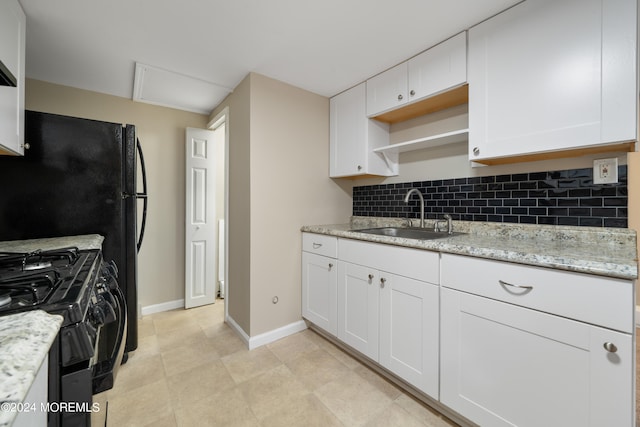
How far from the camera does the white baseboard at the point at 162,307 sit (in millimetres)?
2662

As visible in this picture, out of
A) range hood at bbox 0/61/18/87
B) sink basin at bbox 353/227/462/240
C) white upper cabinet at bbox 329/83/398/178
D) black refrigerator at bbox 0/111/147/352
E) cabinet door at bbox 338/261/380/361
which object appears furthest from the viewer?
white upper cabinet at bbox 329/83/398/178

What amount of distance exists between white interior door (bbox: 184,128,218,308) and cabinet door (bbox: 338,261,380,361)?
1674 mm

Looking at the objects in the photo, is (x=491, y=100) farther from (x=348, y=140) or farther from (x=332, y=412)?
(x=332, y=412)

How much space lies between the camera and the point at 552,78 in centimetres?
129

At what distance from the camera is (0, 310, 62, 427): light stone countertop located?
0.32 meters

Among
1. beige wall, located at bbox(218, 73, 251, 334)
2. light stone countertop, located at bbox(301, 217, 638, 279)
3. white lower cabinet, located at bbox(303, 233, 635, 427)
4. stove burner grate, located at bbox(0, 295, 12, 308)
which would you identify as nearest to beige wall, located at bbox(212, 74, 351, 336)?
beige wall, located at bbox(218, 73, 251, 334)

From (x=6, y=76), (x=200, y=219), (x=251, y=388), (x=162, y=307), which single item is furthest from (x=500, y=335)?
(x=162, y=307)

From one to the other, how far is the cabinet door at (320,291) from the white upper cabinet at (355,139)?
81 cm

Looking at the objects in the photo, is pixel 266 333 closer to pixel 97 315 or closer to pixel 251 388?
pixel 251 388

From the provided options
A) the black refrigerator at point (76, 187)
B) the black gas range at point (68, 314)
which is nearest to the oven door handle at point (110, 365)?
the black gas range at point (68, 314)

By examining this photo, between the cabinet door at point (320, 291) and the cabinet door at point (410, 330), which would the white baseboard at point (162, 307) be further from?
the cabinet door at point (410, 330)

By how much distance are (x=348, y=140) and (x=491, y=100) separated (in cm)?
111

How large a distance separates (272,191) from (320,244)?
57cm

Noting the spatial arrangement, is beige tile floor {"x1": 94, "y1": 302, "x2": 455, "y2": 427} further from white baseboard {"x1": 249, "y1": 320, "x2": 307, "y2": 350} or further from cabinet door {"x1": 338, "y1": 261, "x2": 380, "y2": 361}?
cabinet door {"x1": 338, "y1": 261, "x2": 380, "y2": 361}
